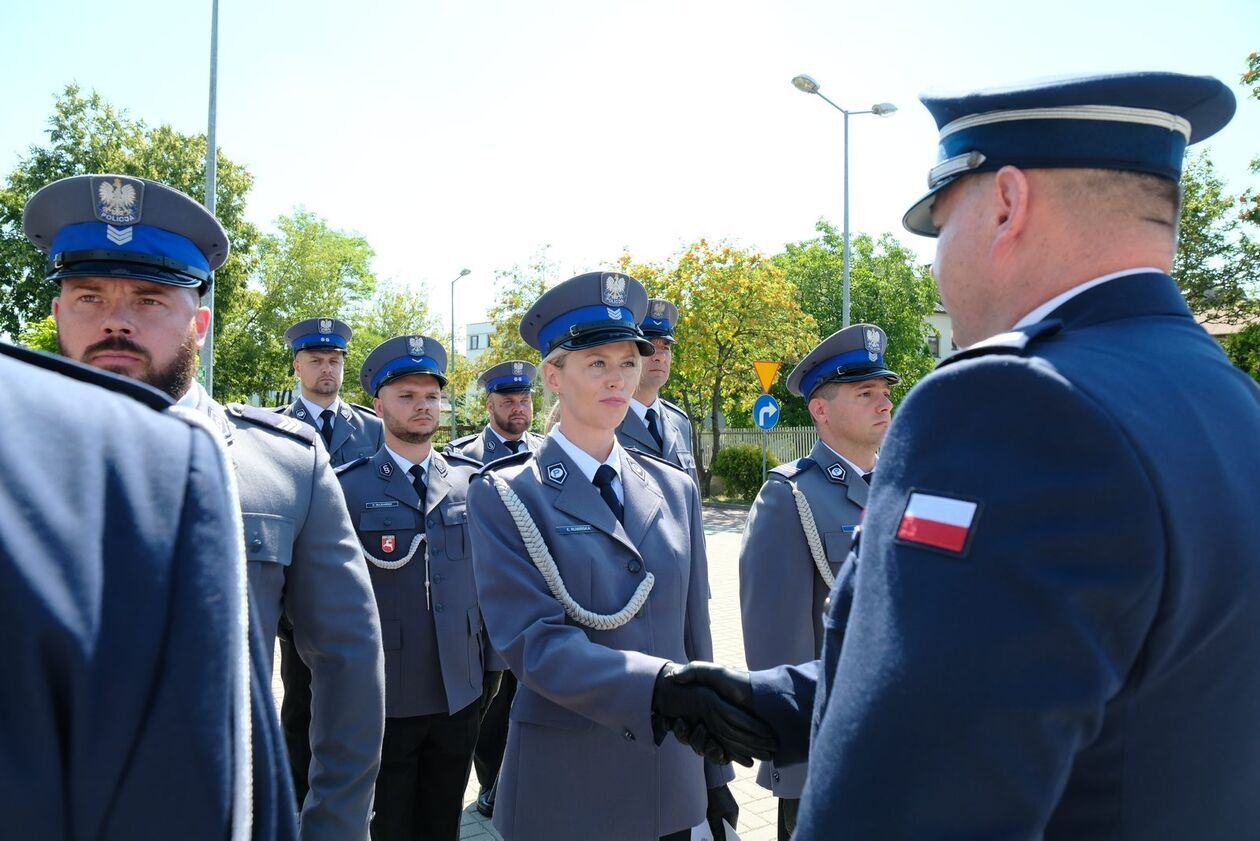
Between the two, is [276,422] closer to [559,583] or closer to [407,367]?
[559,583]

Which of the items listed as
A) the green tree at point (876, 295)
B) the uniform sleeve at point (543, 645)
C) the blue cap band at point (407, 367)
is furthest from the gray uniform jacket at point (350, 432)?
the green tree at point (876, 295)

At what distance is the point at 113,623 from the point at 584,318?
2.47 metres

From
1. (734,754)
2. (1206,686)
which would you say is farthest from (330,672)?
(1206,686)

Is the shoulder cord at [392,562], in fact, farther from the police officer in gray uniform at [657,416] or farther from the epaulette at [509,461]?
the police officer in gray uniform at [657,416]

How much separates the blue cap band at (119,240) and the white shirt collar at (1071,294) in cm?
219

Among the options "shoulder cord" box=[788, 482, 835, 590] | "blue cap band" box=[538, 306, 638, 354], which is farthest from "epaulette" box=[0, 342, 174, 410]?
"shoulder cord" box=[788, 482, 835, 590]

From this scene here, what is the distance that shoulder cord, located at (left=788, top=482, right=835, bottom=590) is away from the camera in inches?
138

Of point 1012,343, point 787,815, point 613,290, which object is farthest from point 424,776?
point 1012,343

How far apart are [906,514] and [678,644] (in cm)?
182

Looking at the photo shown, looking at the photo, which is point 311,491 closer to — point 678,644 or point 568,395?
point 568,395

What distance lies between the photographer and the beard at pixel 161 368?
225 centimetres

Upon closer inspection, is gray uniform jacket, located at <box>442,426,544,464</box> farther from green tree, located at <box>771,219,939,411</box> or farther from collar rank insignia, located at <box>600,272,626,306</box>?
green tree, located at <box>771,219,939,411</box>

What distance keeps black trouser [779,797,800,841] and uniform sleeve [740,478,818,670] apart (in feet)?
1.92

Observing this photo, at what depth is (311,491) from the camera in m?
2.44
